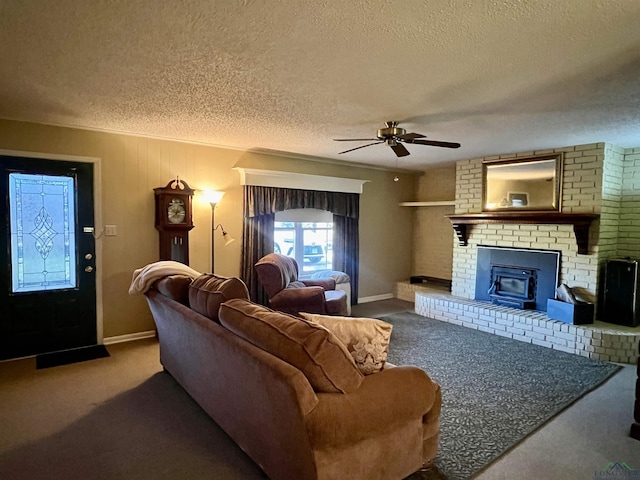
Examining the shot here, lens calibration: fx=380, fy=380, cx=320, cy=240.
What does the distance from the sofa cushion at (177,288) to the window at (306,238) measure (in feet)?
8.39

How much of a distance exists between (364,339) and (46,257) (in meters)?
3.44

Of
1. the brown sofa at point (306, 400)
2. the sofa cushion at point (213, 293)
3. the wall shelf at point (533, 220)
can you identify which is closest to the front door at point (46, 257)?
the sofa cushion at point (213, 293)

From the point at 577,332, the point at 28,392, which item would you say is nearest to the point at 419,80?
the point at 577,332

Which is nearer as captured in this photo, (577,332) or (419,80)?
(419,80)

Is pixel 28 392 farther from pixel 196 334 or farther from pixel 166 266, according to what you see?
pixel 196 334

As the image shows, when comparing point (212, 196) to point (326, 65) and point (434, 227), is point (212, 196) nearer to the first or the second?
point (326, 65)

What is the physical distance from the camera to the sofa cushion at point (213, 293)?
2322 millimetres

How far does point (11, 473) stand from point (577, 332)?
4.80m

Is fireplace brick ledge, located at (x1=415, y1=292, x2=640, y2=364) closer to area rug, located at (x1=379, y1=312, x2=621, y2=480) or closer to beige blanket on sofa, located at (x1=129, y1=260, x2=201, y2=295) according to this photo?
area rug, located at (x1=379, y1=312, x2=621, y2=480)

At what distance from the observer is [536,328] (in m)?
4.32

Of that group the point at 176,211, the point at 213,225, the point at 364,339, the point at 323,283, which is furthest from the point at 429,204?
the point at 364,339

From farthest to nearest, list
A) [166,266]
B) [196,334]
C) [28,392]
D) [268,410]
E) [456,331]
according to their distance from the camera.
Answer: [456,331] < [166,266] < [28,392] < [196,334] < [268,410]

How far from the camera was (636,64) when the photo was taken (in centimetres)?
217

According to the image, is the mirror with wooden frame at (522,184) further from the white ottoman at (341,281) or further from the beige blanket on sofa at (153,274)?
the beige blanket on sofa at (153,274)
